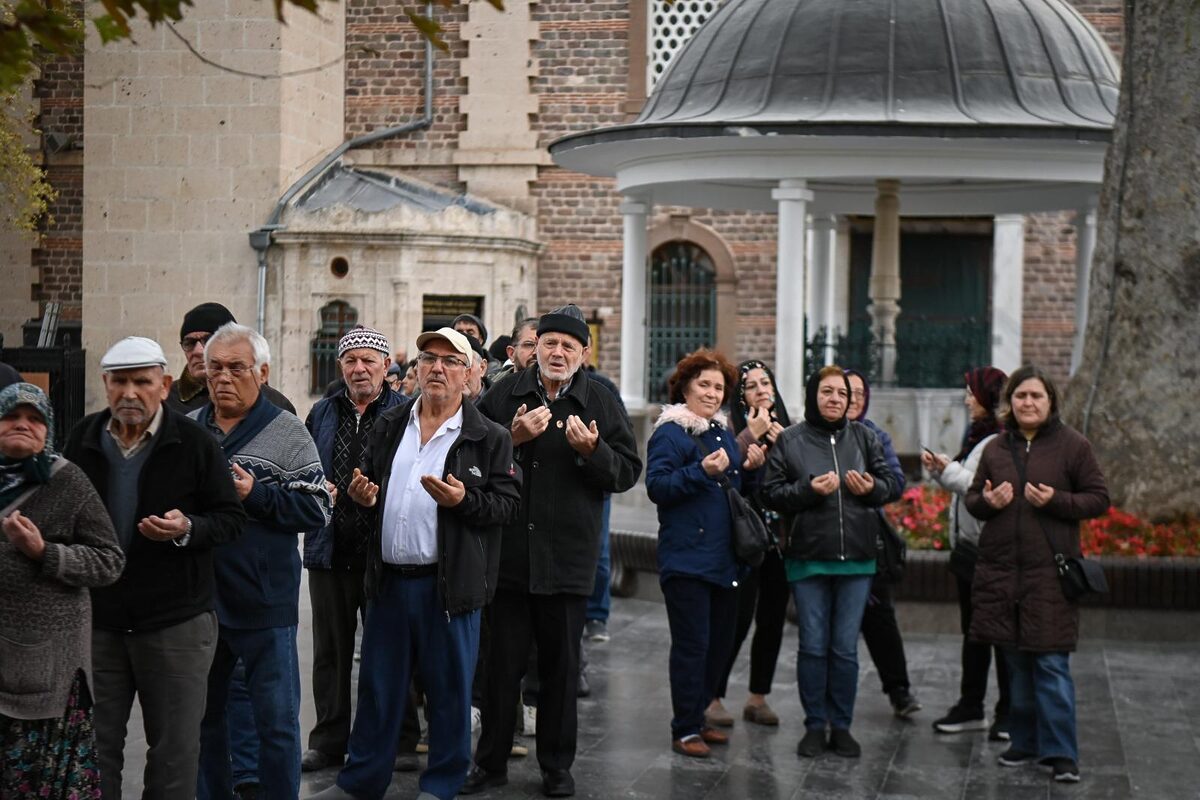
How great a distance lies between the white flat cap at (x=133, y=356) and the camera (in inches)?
223

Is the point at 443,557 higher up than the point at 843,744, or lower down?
higher up

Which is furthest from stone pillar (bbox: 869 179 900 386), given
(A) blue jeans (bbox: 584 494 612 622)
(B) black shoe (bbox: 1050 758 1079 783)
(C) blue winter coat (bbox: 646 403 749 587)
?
(B) black shoe (bbox: 1050 758 1079 783)

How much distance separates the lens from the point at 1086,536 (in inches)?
452

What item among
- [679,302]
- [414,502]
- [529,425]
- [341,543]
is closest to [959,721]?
[529,425]

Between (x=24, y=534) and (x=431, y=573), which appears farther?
(x=431, y=573)

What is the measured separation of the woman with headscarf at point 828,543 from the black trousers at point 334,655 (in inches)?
71.3

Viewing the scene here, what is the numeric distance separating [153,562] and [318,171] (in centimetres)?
2000

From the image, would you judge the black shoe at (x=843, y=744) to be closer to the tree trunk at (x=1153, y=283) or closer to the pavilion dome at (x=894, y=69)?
the tree trunk at (x=1153, y=283)

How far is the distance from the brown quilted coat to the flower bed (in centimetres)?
315

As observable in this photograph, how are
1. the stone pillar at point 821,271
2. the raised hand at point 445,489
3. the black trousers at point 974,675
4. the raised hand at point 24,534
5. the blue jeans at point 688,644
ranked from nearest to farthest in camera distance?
the raised hand at point 24,534 < the raised hand at point 445,489 < the blue jeans at point 688,644 < the black trousers at point 974,675 < the stone pillar at point 821,271

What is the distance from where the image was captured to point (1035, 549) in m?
7.77

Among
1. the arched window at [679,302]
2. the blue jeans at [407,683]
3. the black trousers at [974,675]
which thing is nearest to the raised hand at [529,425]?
the blue jeans at [407,683]

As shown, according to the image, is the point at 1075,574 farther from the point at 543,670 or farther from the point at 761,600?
the point at 543,670

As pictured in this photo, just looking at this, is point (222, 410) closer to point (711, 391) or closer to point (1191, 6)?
point (711, 391)
